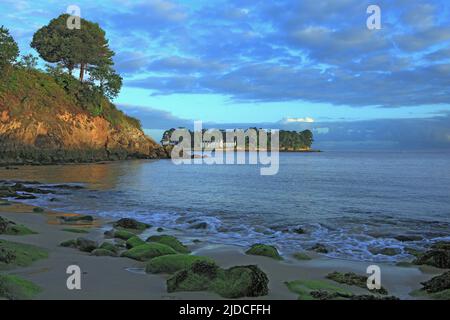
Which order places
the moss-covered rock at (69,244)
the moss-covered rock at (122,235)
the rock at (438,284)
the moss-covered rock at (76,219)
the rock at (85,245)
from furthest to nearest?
the moss-covered rock at (76,219), the moss-covered rock at (122,235), the moss-covered rock at (69,244), the rock at (85,245), the rock at (438,284)

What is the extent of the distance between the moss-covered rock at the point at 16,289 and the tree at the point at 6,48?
58.5m

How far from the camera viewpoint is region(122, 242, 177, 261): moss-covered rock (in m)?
9.82

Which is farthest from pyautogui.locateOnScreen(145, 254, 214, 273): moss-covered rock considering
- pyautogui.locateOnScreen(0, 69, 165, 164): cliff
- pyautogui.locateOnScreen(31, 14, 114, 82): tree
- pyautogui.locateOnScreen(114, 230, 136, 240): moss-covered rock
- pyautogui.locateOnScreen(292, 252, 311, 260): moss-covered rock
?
pyautogui.locateOnScreen(31, 14, 114, 82): tree

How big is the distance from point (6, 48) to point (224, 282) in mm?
60431

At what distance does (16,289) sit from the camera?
6340 millimetres

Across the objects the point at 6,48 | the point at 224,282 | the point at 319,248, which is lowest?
the point at 319,248

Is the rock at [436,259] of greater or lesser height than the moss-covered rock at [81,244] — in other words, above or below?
below

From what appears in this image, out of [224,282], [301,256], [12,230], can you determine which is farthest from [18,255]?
[301,256]

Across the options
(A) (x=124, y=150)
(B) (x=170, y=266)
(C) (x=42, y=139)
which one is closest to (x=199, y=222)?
(B) (x=170, y=266)

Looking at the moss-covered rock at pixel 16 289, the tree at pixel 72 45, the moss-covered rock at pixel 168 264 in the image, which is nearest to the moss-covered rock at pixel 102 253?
the moss-covered rock at pixel 168 264

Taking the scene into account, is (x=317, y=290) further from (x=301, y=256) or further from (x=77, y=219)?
(x=77, y=219)

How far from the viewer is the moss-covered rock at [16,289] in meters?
6.10

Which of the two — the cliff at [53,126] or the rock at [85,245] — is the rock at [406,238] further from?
the cliff at [53,126]
